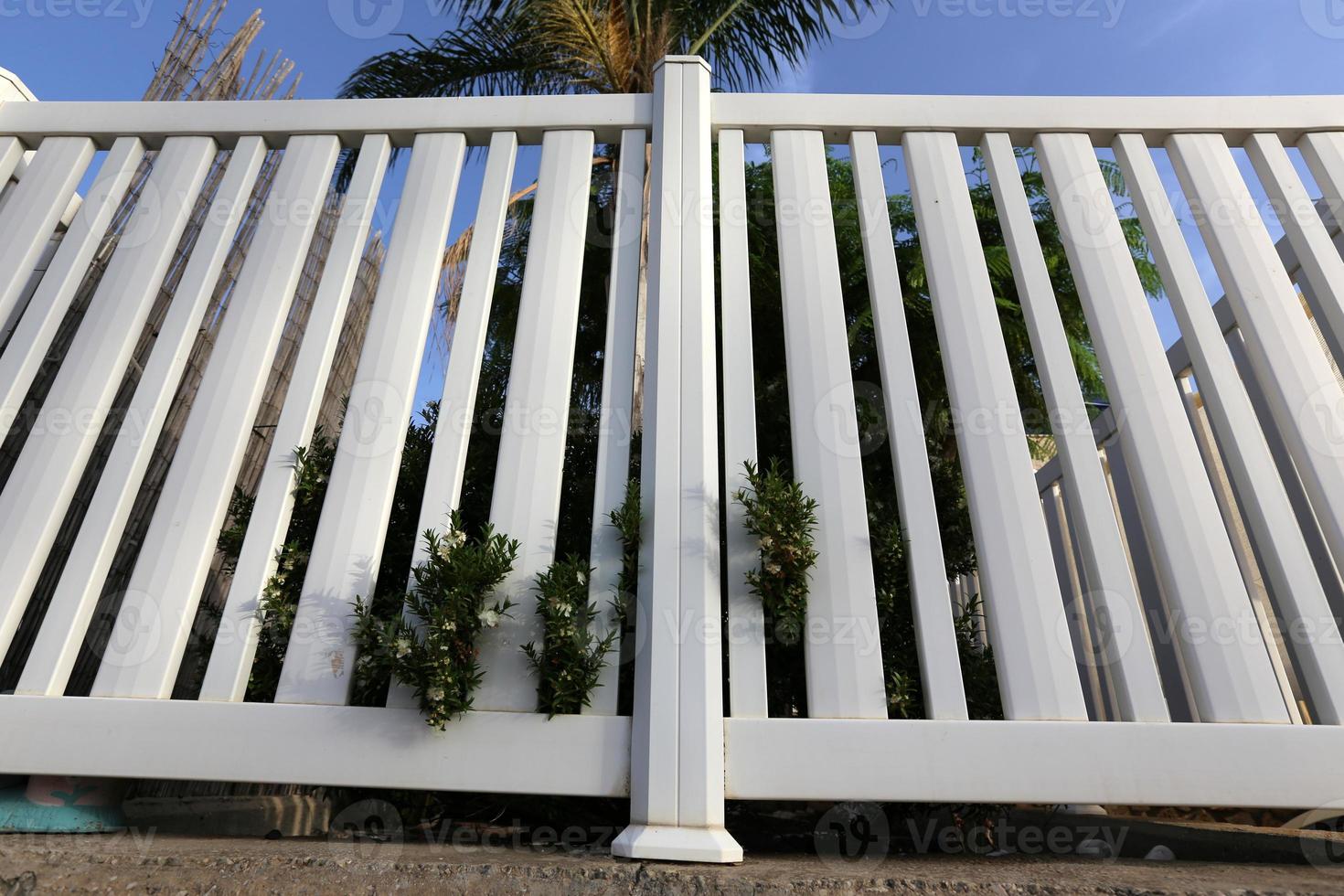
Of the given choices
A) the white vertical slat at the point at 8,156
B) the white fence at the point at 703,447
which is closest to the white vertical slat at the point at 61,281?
the white fence at the point at 703,447

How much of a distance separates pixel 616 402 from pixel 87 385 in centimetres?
140

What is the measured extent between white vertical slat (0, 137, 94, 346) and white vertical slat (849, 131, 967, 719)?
238 cm

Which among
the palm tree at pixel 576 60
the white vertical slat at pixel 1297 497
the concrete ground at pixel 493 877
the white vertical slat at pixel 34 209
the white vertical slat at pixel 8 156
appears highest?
the palm tree at pixel 576 60

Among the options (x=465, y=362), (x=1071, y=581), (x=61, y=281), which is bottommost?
(x=1071, y=581)

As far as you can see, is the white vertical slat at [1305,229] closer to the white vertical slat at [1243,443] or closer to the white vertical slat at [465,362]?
the white vertical slat at [1243,443]

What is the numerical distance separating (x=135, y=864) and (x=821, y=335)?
1728mm

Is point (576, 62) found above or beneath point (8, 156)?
above

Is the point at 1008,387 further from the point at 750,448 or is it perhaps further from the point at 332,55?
the point at 332,55

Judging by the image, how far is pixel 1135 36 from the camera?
3.50m

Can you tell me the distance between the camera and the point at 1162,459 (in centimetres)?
175

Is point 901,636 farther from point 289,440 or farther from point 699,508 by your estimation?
point 289,440

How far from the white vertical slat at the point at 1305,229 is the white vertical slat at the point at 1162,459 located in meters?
0.49

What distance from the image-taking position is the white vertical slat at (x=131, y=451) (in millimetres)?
1635

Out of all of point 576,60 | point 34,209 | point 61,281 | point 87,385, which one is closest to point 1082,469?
point 87,385
